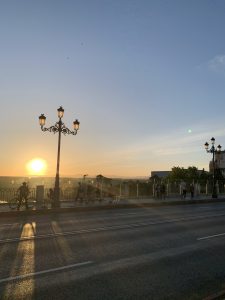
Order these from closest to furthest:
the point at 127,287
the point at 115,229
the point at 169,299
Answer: the point at 169,299 → the point at 127,287 → the point at 115,229

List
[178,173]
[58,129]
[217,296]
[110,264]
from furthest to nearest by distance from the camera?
[178,173] → [58,129] → [110,264] → [217,296]

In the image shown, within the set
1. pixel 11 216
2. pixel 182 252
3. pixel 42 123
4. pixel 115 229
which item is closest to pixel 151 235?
pixel 115 229

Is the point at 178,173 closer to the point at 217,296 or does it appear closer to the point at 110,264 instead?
the point at 110,264

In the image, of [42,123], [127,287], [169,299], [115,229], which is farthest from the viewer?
[42,123]

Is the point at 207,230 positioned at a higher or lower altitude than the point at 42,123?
lower

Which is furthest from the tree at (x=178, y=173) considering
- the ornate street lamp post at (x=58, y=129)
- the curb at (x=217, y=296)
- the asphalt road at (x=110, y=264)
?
the curb at (x=217, y=296)

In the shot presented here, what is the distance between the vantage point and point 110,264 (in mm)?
9078

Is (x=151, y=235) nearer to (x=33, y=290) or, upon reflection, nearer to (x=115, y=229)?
(x=115, y=229)

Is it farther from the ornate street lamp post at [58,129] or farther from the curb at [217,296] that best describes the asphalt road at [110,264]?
the ornate street lamp post at [58,129]

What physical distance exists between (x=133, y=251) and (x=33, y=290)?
4.25 metres

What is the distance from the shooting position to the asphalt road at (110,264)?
23.1 ft

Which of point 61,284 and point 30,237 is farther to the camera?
point 30,237

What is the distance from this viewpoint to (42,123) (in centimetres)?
2611

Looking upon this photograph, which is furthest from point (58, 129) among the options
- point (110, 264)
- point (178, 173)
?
point (178, 173)
